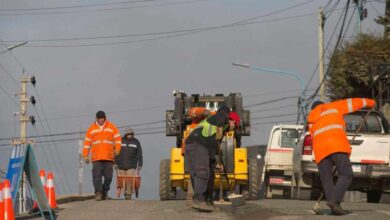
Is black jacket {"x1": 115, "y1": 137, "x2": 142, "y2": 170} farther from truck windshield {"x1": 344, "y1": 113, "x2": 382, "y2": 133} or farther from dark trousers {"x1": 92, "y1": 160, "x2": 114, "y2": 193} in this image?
truck windshield {"x1": 344, "y1": 113, "x2": 382, "y2": 133}

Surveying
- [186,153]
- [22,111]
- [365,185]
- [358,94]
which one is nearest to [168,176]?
[365,185]

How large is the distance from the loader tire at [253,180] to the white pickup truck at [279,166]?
356cm

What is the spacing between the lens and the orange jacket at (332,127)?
12195 millimetres

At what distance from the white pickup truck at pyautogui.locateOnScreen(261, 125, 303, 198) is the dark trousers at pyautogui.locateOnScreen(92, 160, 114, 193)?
19.9ft

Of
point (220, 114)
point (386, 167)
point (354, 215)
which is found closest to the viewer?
point (354, 215)

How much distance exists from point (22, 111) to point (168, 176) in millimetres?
32769

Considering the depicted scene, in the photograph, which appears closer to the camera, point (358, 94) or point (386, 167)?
point (386, 167)

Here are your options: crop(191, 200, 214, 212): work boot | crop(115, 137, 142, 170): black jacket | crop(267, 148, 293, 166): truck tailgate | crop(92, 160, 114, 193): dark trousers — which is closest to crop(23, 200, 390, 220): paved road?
crop(191, 200, 214, 212): work boot

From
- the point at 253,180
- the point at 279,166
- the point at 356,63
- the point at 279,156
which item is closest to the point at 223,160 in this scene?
the point at 253,180

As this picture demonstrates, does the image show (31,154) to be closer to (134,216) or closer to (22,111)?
(134,216)

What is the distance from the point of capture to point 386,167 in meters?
16.4

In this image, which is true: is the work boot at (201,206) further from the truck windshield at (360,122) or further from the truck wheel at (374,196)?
the truck wheel at (374,196)

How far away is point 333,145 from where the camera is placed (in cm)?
1216

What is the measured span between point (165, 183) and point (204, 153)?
18.1 feet
